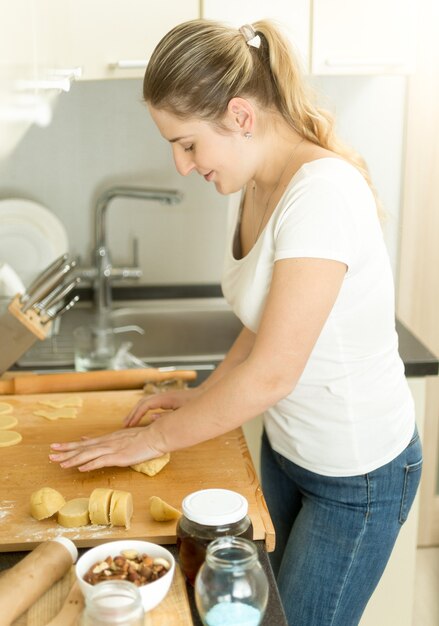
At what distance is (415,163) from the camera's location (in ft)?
8.32

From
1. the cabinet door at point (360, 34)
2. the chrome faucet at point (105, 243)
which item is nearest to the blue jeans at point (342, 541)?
the cabinet door at point (360, 34)

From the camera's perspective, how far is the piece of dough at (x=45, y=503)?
1267mm

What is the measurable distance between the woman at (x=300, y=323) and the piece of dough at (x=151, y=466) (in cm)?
4

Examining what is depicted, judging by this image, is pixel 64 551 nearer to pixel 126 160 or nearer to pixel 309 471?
pixel 309 471

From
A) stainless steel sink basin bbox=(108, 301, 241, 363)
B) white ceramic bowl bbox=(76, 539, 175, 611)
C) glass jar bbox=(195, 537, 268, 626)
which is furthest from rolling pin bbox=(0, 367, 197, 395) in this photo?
glass jar bbox=(195, 537, 268, 626)

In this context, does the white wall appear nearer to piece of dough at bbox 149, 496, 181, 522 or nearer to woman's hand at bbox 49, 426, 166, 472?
woman's hand at bbox 49, 426, 166, 472

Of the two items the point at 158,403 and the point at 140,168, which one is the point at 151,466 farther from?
the point at 140,168

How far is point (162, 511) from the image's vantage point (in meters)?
1.26

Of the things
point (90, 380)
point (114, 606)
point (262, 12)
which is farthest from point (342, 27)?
point (114, 606)

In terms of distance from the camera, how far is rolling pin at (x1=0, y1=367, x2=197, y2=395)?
5.99ft

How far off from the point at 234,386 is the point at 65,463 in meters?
0.31

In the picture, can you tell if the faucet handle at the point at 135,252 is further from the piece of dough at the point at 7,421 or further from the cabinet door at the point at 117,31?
the piece of dough at the point at 7,421

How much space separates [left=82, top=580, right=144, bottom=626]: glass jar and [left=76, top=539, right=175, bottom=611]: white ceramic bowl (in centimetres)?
3

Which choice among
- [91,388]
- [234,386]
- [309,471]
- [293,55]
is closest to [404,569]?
[309,471]
